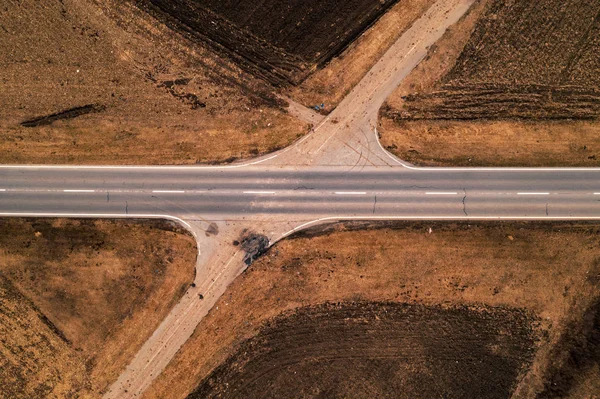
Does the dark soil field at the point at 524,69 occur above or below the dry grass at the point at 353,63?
above

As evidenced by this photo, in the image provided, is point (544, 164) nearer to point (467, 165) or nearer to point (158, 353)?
point (467, 165)

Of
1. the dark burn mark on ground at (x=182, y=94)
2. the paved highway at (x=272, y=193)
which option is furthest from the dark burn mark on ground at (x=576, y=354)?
the dark burn mark on ground at (x=182, y=94)

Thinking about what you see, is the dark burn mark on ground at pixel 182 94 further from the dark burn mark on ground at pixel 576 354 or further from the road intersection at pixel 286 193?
the dark burn mark on ground at pixel 576 354

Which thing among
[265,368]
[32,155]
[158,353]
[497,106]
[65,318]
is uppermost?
[497,106]

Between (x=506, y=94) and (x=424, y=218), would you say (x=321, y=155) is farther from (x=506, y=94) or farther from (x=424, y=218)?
(x=506, y=94)

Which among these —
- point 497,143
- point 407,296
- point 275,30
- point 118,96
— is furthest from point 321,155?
point 118,96

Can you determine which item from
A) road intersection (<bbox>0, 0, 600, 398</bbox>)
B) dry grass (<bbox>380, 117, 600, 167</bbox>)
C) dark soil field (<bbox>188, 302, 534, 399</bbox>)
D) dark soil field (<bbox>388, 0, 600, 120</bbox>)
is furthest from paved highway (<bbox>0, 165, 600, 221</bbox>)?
dark soil field (<bbox>188, 302, 534, 399</bbox>)

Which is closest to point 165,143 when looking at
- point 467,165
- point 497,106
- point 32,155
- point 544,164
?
point 32,155

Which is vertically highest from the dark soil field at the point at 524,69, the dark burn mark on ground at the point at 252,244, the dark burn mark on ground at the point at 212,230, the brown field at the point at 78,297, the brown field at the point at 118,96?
the dark soil field at the point at 524,69
